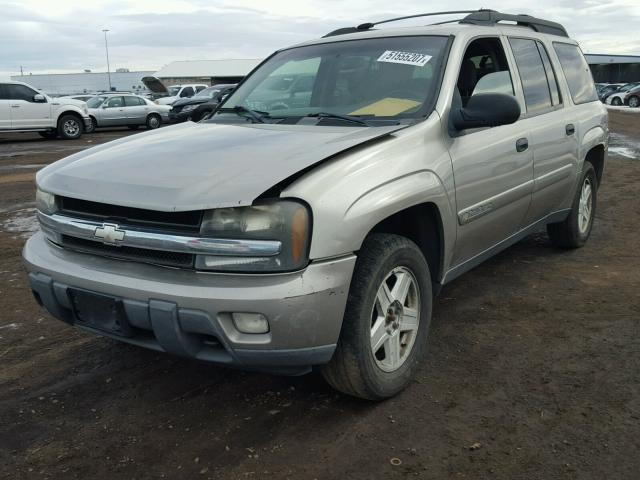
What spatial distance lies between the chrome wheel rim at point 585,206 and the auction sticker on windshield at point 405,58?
2.45m

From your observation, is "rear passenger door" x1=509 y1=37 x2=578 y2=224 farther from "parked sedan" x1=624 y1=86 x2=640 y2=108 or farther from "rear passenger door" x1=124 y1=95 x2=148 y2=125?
"parked sedan" x1=624 y1=86 x2=640 y2=108

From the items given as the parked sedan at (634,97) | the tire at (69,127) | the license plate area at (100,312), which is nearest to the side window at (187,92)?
the tire at (69,127)

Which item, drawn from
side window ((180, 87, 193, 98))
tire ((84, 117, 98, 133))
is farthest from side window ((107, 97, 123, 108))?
side window ((180, 87, 193, 98))

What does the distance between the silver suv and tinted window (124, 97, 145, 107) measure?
1976cm

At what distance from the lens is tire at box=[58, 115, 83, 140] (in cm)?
1906

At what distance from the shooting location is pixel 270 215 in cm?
246

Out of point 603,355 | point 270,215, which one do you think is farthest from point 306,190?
point 603,355

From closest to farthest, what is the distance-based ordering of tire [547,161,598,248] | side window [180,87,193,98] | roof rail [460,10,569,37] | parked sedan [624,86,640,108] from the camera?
roof rail [460,10,569,37] < tire [547,161,598,248] < side window [180,87,193,98] < parked sedan [624,86,640,108]

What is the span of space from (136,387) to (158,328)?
89 cm

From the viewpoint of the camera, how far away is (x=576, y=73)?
5383mm

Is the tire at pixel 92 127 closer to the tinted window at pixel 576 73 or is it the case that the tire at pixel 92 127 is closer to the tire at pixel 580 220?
the tinted window at pixel 576 73

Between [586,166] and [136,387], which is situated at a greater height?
[586,166]

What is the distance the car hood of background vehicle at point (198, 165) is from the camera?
98.5 inches

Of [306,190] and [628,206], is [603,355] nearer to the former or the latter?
[306,190]
